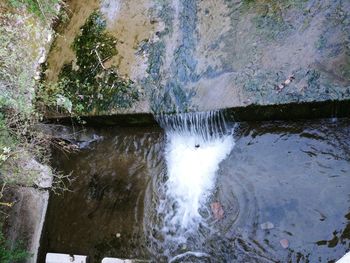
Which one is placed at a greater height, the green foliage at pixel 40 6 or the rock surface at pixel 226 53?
the green foliage at pixel 40 6

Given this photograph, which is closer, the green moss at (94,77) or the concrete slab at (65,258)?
the concrete slab at (65,258)

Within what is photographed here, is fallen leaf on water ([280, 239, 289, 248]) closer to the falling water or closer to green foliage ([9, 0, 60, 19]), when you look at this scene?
the falling water

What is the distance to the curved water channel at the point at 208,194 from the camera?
3.96 m

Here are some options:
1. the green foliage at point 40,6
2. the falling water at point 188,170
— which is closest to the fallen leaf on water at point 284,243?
the falling water at point 188,170

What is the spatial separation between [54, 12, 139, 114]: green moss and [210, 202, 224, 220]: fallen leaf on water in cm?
155

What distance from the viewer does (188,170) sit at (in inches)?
188

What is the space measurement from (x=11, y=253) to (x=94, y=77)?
2.30 meters

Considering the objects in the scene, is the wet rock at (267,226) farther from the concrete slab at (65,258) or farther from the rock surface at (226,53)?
the concrete slab at (65,258)

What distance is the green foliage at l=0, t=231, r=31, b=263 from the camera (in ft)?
14.1

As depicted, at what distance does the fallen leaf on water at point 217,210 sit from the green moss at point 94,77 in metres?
1.55

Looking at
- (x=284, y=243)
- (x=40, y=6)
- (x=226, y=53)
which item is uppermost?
(x=40, y=6)

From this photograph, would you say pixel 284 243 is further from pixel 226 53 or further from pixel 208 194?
pixel 226 53

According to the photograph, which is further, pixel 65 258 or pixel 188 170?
pixel 188 170

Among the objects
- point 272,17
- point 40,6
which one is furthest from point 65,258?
point 272,17
